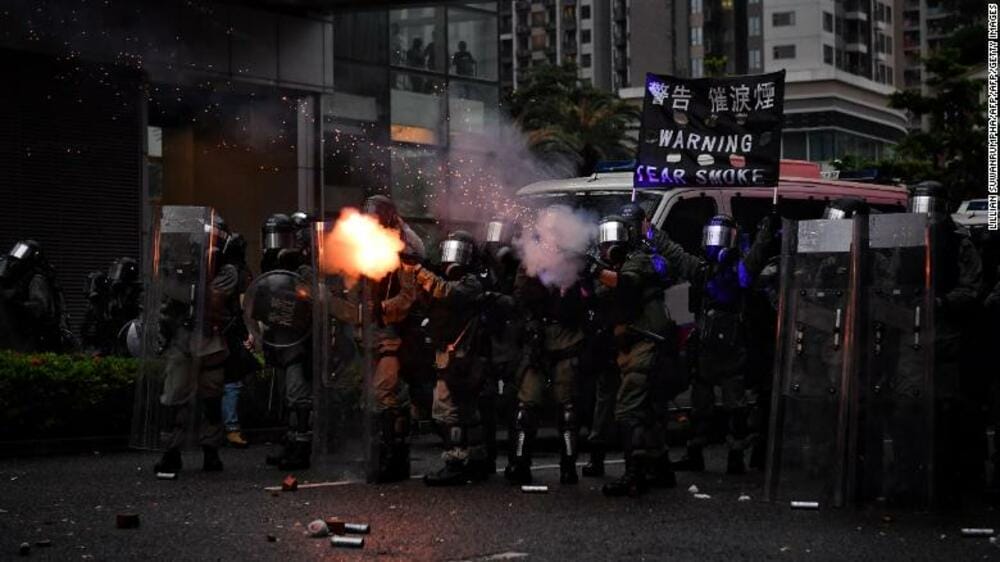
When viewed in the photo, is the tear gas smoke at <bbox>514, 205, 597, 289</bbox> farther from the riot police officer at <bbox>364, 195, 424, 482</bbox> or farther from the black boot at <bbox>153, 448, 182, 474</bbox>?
the black boot at <bbox>153, 448, 182, 474</bbox>

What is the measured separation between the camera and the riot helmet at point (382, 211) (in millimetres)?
9836

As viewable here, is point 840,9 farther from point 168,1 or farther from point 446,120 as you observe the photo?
point 168,1

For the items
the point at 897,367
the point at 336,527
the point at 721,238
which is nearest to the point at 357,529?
the point at 336,527

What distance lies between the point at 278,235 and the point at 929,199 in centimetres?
439

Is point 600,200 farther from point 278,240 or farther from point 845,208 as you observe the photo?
point 845,208

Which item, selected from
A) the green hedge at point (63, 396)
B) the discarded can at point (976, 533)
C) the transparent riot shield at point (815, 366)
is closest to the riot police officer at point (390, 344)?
the transparent riot shield at point (815, 366)

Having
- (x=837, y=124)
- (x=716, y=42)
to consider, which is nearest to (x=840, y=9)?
(x=716, y=42)

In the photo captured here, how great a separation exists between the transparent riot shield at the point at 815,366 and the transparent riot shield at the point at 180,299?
13.1 feet

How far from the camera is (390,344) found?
9.88 m

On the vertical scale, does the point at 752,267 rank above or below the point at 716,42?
below

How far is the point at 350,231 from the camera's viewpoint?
984 centimetres

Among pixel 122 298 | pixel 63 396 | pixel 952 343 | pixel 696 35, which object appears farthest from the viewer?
pixel 696 35

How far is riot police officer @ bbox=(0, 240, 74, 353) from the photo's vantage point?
13.4m

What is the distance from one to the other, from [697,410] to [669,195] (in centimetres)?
262
